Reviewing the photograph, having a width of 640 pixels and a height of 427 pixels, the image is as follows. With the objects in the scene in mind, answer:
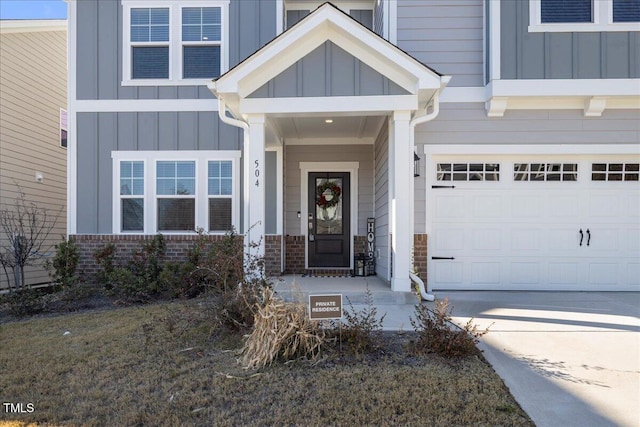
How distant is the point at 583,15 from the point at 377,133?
3845 millimetres

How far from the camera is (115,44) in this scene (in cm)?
809

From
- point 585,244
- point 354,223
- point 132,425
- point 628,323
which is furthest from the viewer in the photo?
point 354,223

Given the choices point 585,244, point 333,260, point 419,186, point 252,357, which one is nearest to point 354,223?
point 333,260

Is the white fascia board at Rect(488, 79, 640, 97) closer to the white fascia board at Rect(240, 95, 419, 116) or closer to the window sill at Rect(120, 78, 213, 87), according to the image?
the white fascia board at Rect(240, 95, 419, 116)

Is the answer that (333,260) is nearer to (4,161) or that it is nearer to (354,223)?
(354,223)

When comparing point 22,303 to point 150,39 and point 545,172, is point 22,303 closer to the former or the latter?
point 150,39

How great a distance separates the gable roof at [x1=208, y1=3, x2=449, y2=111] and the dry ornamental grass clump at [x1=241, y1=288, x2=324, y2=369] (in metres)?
3.38

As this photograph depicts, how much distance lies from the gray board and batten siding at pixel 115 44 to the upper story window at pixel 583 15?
15.3 ft

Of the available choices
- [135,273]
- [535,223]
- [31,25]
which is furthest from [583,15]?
[31,25]

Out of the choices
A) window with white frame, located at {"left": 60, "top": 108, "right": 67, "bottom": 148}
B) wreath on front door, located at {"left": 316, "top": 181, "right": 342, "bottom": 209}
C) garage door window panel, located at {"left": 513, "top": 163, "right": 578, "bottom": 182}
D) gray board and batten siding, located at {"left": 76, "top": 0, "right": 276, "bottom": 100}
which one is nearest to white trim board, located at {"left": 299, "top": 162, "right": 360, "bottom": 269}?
wreath on front door, located at {"left": 316, "top": 181, "right": 342, "bottom": 209}

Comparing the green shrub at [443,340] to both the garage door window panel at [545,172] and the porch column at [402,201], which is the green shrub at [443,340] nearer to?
the porch column at [402,201]

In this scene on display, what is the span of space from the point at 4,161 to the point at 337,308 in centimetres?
942

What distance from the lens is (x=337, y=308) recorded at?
3.83 metres

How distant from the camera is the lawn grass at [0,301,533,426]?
9.43 feet
